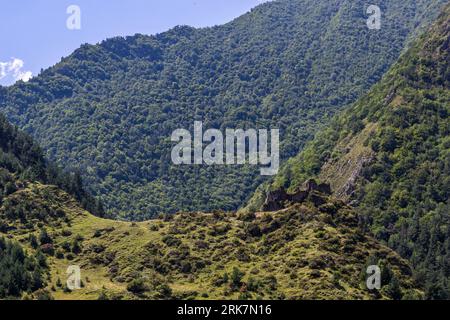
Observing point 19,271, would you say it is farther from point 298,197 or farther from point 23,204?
point 298,197

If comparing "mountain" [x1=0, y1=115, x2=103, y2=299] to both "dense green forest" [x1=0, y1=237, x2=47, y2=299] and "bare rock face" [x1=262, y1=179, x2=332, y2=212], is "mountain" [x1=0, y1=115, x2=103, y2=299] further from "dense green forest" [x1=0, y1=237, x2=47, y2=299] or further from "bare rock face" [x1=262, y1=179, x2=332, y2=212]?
"bare rock face" [x1=262, y1=179, x2=332, y2=212]

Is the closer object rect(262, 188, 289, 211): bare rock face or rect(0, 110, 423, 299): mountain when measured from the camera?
rect(0, 110, 423, 299): mountain

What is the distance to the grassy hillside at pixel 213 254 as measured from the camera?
10162cm

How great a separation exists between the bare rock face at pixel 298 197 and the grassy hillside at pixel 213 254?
61 centimetres

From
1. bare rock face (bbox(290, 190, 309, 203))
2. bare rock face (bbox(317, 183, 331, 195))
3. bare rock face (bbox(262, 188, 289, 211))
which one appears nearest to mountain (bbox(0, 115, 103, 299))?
bare rock face (bbox(262, 188, 289, 211))

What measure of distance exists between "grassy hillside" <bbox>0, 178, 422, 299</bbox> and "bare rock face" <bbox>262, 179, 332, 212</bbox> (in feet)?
1.98

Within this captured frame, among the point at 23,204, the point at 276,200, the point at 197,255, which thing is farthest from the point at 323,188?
the point at 23,204

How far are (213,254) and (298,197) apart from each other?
16.8 m

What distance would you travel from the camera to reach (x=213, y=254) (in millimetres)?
115938

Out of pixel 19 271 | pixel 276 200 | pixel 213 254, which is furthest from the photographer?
pixel 276 200

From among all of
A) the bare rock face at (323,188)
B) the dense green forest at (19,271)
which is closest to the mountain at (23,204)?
the dense green forest at (19,271)

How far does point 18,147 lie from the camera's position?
565ft

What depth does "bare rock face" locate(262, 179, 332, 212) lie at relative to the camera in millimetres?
121250

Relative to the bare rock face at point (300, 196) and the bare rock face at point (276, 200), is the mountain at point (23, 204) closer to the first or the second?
the bare rock face at point (276, 200)
